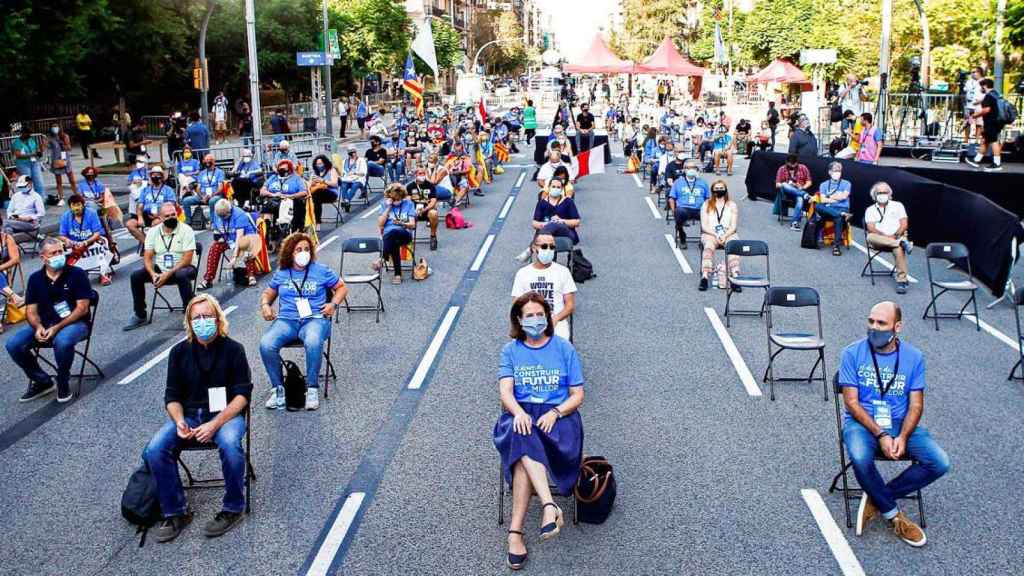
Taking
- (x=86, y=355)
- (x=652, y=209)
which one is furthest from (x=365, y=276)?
(x=652, y=209)

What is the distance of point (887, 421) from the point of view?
6.38m

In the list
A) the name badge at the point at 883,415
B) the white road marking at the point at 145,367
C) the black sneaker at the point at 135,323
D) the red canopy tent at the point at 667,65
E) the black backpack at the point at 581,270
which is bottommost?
the white road marking at the point at 145,367

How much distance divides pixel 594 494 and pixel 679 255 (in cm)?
1030

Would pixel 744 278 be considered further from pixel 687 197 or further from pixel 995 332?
pixel 687 197

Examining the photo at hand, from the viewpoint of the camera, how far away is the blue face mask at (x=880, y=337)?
20.9ft

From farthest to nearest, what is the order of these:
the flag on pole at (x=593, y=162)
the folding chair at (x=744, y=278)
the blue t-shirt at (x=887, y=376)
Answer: the flag on pole at (x=593, y=162) → the folding chair at (x=744, y=278) → the blue t-shirt at (x=887, y=376)

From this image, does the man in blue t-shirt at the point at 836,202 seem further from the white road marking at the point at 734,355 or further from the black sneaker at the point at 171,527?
the black sneaker at the point at 171,527

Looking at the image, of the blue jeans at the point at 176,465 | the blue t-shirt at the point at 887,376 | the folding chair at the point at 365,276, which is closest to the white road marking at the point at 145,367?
the folding chair at the point at 365,276

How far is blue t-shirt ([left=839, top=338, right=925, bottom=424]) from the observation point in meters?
6.35

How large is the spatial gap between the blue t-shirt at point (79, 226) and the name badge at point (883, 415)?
37.0ft

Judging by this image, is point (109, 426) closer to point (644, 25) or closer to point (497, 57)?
point (644, 25)

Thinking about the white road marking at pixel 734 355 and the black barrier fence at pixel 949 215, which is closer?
the white road marking at pixel 734 355

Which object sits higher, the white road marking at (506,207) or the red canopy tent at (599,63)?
the red canopy tent at (599,63)

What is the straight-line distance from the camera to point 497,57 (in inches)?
4943
